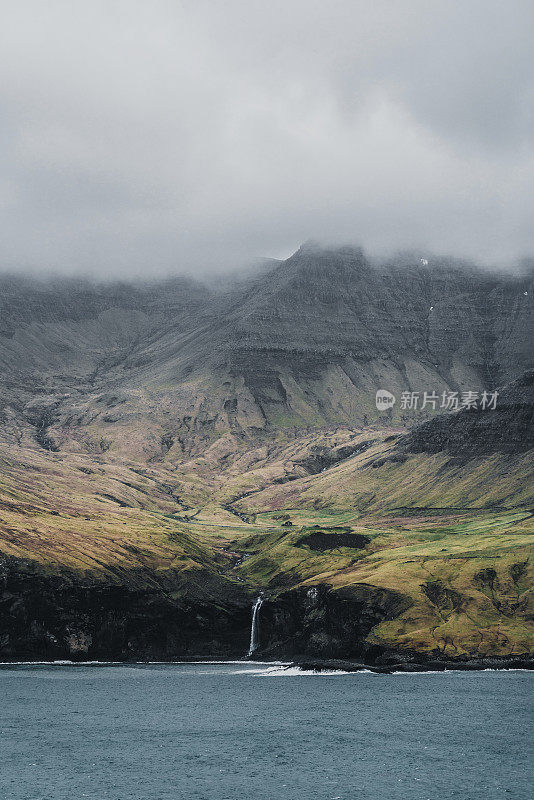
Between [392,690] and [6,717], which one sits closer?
[6,717]

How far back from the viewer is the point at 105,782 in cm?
11544

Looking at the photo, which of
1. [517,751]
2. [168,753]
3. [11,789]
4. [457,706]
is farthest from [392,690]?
[11,789]

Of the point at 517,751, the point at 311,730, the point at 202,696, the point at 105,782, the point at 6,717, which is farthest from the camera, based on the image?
the point at 202,696

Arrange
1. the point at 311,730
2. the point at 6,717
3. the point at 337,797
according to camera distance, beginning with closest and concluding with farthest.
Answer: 1. the point at 337,797
2. the point at 311,730
3. the point at 6,717

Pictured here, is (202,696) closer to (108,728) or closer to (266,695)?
(266,695)

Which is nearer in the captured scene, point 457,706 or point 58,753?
point 58,753

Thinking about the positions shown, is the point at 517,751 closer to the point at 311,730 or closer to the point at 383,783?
the point at 383,783

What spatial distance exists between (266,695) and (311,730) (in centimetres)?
4043

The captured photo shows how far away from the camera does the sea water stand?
368 ft

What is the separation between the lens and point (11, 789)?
11056cm

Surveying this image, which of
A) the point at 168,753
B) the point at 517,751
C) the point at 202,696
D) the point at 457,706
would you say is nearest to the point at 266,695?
the point at 202,696

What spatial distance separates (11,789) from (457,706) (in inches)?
3706

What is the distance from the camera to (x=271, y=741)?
141 m

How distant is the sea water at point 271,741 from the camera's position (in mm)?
112188
